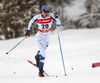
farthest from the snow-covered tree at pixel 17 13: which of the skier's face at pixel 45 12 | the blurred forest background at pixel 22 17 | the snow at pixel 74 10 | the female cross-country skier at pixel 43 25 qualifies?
the skier's face at pixel 45 12

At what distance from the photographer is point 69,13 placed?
72.9 feet

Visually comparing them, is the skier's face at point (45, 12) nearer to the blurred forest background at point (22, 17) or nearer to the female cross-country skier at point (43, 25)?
the female cross-country skier at point (43, 25)

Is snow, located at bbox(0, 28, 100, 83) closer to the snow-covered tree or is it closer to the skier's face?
the skier's face

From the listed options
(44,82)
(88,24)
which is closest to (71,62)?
(44,82)

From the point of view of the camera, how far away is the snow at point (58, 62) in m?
4.30

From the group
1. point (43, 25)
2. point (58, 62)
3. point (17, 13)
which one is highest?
point (43, 25)

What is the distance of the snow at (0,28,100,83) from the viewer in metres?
4.30

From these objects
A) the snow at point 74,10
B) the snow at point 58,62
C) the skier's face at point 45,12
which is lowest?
the snow at point 58,62

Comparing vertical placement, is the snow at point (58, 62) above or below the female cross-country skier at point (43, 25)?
below

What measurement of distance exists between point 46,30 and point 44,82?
1848mm

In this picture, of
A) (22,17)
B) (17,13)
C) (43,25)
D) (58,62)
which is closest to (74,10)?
(22,17)

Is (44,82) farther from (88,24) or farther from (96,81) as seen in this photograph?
(88,24)

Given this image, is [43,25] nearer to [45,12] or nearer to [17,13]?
[45,12]

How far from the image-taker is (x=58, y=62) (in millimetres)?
8047
